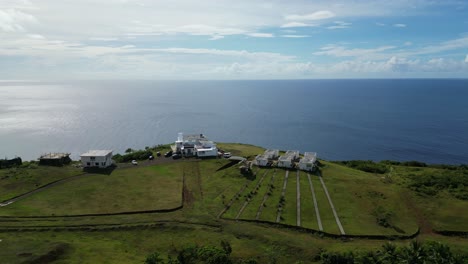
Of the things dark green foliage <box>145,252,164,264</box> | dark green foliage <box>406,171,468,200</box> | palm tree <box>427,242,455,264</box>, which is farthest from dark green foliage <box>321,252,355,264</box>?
dark green foliage <box>406,171,468,200</box>

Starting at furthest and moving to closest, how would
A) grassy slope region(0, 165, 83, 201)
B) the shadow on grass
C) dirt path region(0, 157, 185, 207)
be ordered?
1. the shadow on grass
2. grassy slope region(0, 165, 83, 201)
3. dirt path region(0, 157, 185, 207)

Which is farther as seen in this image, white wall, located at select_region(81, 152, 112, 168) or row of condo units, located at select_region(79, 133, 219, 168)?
row of condo units, located at select_region(79, 133, 219, 168)

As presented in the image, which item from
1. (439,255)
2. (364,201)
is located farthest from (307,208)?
(439,255)

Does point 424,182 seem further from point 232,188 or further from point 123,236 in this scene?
point 123,236

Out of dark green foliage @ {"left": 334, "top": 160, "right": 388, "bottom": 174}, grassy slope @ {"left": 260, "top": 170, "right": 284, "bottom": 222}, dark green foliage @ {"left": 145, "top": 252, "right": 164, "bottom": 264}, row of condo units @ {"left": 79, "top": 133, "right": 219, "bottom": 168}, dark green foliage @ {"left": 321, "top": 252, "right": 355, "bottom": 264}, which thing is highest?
row of condo units @ {"left": 79, "top": 133, "right": 219, "bottom": 168}

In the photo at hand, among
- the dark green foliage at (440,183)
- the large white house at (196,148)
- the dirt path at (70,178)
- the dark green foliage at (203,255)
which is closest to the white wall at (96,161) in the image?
the dirt path at (70,178)

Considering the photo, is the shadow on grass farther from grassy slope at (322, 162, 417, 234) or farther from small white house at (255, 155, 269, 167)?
grassy slope at (322, 162, 417, 234)

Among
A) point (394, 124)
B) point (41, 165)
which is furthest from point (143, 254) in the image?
point (394, 124)

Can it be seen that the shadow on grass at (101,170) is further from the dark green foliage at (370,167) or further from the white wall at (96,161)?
the dark green foliage at (370,167)
